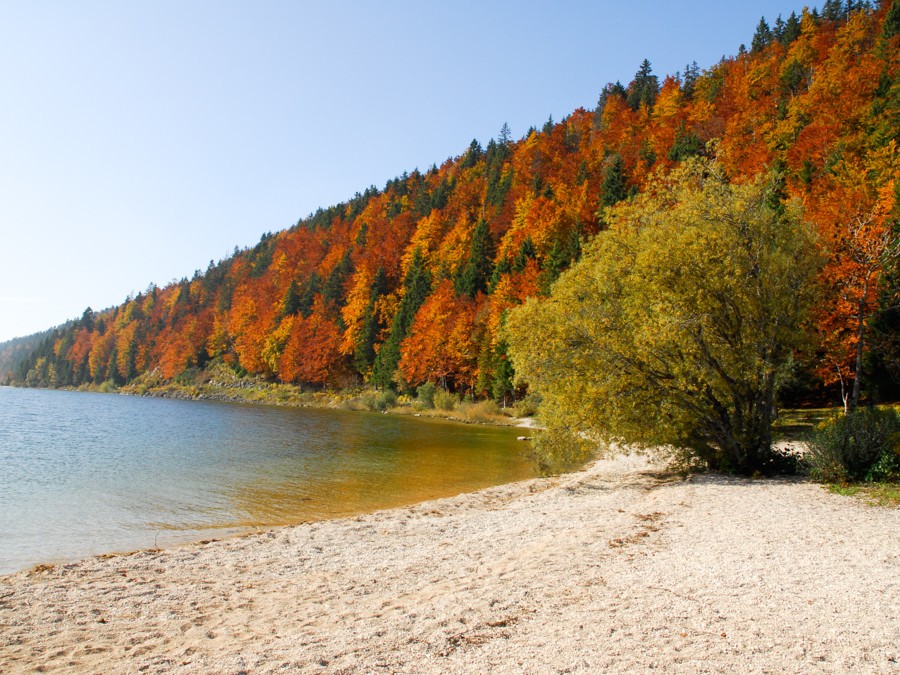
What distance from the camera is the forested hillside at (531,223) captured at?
138 feet

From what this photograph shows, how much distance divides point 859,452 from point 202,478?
21.7 meters

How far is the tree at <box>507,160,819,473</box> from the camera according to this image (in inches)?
628

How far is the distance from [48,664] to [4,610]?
281 cm

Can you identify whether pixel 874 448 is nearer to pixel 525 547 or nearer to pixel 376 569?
pixel 525 547

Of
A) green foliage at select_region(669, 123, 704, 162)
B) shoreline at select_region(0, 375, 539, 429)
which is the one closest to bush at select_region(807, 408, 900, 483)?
shoreline at select_region(0, 375, 539, 429)

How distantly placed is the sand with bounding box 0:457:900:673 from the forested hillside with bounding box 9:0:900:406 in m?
16.2

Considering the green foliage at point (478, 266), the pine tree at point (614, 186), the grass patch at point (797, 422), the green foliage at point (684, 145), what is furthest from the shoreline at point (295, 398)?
the green foliage at point (684, 145)

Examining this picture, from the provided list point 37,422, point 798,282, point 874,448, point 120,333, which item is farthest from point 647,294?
point 120,333

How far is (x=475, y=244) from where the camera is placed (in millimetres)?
74625

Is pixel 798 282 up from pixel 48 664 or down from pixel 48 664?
up

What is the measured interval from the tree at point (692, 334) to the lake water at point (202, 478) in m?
6.41

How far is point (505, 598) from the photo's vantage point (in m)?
7.04

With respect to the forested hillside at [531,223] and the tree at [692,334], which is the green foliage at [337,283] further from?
the tree at [692,334]

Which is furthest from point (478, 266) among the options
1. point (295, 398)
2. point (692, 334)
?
point (692, 334)
